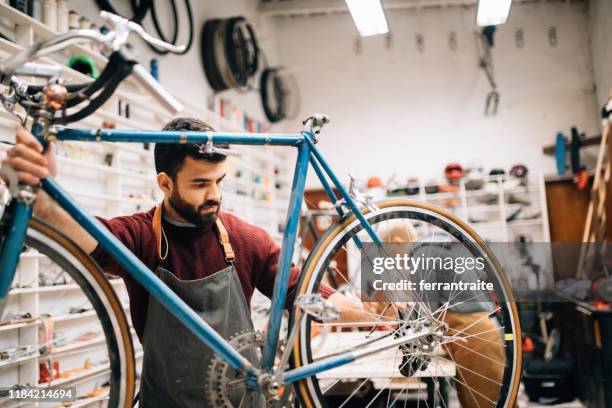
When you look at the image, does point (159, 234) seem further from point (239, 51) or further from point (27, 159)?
point (239, 51)

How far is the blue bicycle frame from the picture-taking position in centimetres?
90

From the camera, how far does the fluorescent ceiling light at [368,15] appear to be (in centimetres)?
267

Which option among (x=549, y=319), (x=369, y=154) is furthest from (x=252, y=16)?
(x=549, y=319)

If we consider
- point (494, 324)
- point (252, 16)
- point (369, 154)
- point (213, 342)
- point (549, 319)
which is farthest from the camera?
point (369, 154)

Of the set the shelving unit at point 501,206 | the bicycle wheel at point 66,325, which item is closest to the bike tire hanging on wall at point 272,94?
the shelving unit at point 501,206

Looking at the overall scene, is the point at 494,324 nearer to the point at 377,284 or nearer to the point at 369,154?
the point at 377,284

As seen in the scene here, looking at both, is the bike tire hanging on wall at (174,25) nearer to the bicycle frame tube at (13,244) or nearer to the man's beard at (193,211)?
the man's beard at (193,211)

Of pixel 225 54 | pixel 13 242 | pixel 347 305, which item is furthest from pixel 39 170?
pixel 225 54

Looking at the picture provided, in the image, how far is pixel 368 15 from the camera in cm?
278

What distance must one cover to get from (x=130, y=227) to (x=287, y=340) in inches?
21.7

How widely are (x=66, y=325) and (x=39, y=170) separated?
1289mm

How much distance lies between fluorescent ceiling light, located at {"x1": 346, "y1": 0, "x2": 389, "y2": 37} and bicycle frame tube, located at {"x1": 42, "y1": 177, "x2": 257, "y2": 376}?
222 cm

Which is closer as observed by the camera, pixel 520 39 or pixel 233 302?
pixel 233 302

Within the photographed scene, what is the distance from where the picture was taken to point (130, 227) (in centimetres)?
125
